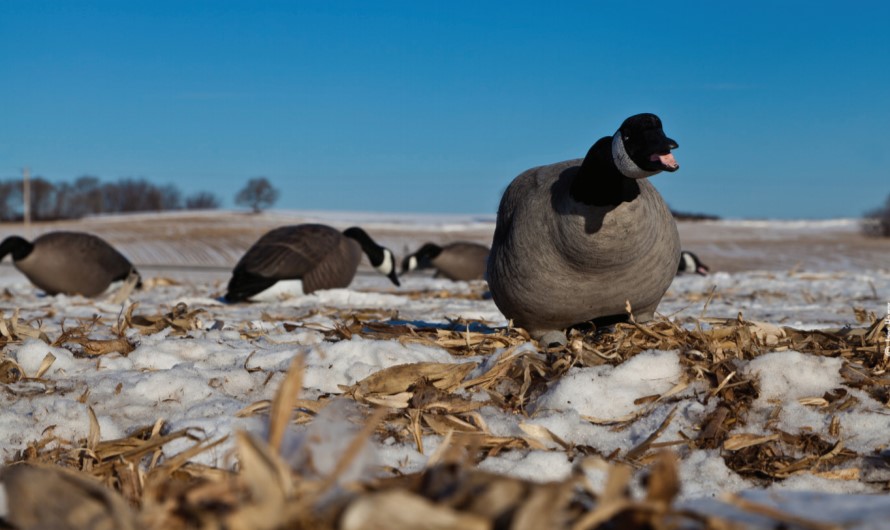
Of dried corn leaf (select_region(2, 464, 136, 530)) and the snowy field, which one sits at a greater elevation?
dried corn leaf (select_region(2, 464, 136, 530))

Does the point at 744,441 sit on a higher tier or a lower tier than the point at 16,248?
higher

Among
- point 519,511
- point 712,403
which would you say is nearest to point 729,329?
point 712,403

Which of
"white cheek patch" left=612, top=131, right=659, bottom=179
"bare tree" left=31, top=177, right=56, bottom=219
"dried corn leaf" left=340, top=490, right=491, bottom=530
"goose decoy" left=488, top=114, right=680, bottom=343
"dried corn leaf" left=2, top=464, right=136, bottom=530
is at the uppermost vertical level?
"white cheek patch" left=612, top=131, right=659, bottom=179

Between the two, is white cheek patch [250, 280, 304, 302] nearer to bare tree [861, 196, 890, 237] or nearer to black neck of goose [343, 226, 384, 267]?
black neck of goose [343, 226, 384, 267]

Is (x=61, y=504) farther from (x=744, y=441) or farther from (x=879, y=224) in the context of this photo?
(x=879, y=224)

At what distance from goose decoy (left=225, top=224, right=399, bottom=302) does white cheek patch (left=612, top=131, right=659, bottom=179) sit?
6.49 m

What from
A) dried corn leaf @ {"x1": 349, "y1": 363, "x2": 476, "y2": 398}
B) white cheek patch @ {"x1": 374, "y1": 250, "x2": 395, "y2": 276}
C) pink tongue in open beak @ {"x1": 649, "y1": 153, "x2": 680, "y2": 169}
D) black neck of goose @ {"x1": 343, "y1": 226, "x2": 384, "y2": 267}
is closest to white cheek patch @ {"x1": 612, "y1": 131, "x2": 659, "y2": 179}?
pink tongue in open beak @ {"x1": 649, "y1": 153, "x2": 680, "y2": 169}

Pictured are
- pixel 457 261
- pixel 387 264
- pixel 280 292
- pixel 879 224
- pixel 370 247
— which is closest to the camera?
pixel 280 292

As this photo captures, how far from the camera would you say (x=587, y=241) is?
13.5 ft

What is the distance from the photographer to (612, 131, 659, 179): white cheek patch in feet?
12.1

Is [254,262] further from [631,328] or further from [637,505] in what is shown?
[637,505]

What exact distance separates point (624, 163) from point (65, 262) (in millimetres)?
9235

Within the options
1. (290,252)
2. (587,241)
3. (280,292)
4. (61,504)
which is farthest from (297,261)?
(61,504)

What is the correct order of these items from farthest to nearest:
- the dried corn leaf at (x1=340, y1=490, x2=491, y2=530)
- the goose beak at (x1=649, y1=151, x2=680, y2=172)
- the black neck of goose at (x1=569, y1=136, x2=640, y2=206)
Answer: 1. the black neck of goose at (x1=569, y1=136, x2=640, y2=206)
2. the goose beak at (x1=649, y1=151, x2=680, y2=172)
3. the dried corn leaf at (x1=340, y1=490, x2=491, y2=530)
